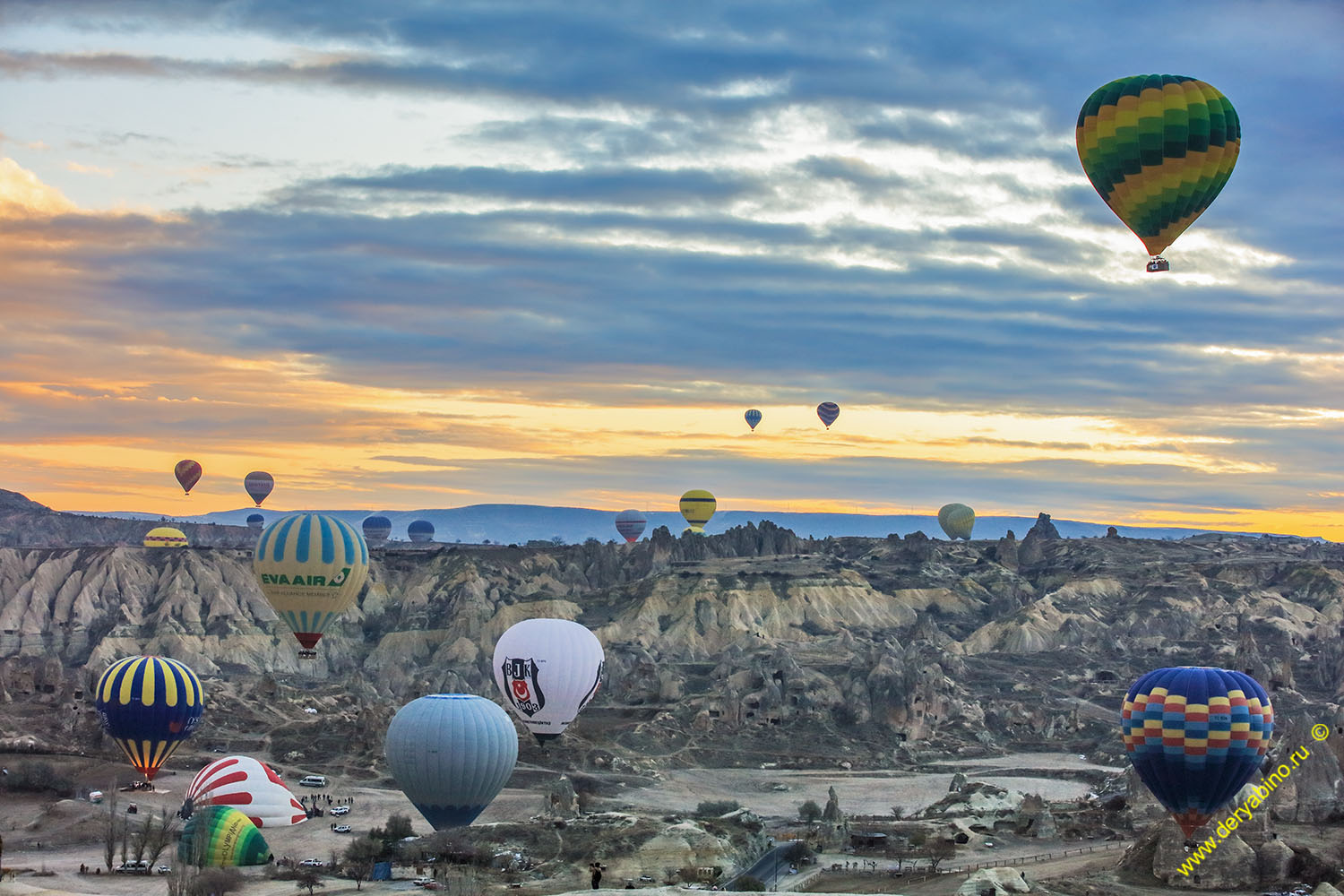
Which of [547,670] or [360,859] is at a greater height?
[547,670]

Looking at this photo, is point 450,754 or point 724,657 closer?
point 450,754

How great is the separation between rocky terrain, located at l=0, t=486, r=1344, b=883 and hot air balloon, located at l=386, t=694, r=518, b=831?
2460cm

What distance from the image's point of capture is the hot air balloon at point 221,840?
72975 millimetres

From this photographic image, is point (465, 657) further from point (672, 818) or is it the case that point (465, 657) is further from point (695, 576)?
point (672, 818)

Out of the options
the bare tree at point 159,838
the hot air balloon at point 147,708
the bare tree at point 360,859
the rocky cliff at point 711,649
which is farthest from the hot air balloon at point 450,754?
the rocky cliff at point 711,649

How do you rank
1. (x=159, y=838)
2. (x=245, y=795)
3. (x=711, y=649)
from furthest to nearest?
(x=711, y=649), (x=245, y=795), (x=159, y=838)

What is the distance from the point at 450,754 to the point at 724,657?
69938 mm

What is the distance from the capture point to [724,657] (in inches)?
5802

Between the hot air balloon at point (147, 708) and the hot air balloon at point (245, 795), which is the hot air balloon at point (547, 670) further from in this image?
the hot air balloon at point (147, 708)

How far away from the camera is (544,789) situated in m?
102

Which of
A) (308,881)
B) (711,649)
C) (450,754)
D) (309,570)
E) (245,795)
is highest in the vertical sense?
(309,570)

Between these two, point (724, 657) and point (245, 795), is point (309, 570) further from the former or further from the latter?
point (724, 657)

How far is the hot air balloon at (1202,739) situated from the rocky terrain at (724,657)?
3.24 m

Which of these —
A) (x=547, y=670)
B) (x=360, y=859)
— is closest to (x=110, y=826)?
(x=360, y=859)
